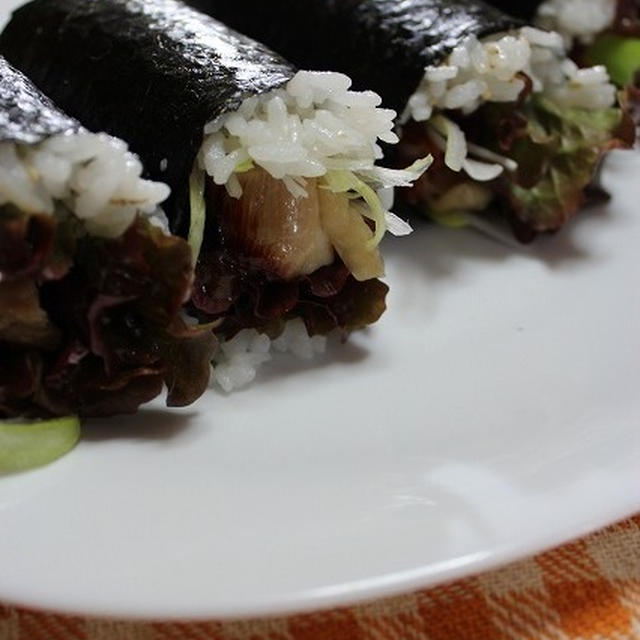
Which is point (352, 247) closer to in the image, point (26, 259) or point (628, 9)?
point (26, 259)

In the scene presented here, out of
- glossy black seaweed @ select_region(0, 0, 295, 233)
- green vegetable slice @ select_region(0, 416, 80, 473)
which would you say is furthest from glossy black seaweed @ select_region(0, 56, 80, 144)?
green vegetable slice @ select_region(0, 416, 80, 473)

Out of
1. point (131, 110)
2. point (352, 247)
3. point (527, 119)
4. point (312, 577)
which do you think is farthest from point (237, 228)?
point (527, 119)

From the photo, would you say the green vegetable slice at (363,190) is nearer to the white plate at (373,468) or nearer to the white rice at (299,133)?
the white rice at (299,133)

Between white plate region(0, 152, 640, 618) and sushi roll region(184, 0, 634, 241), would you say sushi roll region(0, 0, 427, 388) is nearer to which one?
white plate region(0, 152, 640, 618)

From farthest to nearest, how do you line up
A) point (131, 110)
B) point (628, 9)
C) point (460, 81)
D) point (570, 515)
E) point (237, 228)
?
point (628, 9) < point (460, 81) < point (131, 110) < point (237, 228) < point (570, 515)

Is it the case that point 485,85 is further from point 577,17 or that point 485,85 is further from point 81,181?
point 81,181
